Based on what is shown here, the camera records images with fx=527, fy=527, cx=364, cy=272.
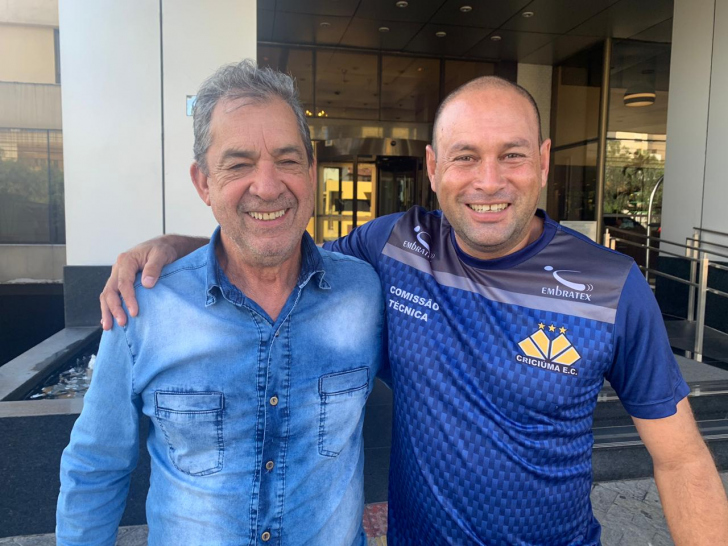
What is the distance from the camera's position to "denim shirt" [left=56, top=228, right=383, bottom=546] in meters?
1.48

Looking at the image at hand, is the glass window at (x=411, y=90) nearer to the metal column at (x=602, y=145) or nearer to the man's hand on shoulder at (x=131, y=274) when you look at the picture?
the metal column at (x=602, y=145)

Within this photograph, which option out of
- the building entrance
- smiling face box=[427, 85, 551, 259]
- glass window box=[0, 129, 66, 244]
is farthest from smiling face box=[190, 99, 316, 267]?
the building entrance

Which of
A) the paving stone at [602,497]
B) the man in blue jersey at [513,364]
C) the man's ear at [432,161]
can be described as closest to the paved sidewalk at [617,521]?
the paving stone at [602,497]

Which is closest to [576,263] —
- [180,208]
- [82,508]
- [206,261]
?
[206,261]

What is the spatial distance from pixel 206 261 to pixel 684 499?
1645 mm

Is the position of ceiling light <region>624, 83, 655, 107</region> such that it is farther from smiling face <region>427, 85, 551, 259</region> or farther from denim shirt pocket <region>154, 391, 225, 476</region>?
denim shirt pocket <region>154, 391, 225, 476</region>

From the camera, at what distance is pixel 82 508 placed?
151cm

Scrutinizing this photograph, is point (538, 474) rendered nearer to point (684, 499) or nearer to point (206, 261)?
point (684, 499)

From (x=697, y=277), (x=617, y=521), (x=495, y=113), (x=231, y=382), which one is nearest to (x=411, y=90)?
(x=697, y=277)

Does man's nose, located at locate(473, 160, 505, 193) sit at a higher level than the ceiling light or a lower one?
lower

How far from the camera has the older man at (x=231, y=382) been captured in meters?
1.49

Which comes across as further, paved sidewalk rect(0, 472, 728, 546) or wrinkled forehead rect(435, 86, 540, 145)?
paved sidewalk rect(0, 472, 728, 546)

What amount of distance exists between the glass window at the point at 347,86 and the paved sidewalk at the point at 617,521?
9710mm

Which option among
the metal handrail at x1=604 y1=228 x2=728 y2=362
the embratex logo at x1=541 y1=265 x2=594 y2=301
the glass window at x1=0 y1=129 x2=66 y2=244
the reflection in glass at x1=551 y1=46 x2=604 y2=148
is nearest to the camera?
the embratex logo at x1=541 y1=265 x2=594 y2=301
